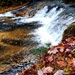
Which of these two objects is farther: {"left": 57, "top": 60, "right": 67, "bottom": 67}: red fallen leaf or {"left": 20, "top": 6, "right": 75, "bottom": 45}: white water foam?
{"left": 20, "top": 6, "right": 75, "bottom": 45}: white water foam

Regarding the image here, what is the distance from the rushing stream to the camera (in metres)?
8.71

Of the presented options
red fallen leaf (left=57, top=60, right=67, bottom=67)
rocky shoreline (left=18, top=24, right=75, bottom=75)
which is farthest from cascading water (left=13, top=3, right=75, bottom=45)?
red fallen leaf (left=57, top=60, right=67, bottom=67)

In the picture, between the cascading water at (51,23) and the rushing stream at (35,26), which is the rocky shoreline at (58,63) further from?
the cascading water at (51,23)

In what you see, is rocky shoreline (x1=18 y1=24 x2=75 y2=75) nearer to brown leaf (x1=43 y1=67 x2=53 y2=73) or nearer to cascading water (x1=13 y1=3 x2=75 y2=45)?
brown leaf (x1=43 y1=67 x2=53 y2=73)

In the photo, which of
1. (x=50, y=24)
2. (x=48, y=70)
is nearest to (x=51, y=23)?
(x=50, y=24)

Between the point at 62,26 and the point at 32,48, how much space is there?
8.94 feet

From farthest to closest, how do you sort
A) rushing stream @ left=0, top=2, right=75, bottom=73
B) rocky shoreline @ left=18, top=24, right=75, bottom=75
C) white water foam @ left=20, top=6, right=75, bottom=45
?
white water foam @ left=20, top=6, right=75, bottom=45 → rushing stream @ left=0, top=2, right=75, bottom=73 → rocky shoreline @ left=18, top=24, right=75, bottom=75

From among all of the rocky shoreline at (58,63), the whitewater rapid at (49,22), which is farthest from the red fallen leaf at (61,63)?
the whitewater rapid at (49,22)

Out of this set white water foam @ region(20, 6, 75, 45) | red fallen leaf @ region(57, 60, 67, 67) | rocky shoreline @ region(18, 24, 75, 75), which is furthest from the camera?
white water foam @ region(20, 6, 75, 45)

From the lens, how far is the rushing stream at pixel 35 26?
28.6ft

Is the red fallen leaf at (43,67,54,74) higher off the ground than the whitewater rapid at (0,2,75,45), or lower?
higher

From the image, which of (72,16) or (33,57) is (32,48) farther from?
(72,16)

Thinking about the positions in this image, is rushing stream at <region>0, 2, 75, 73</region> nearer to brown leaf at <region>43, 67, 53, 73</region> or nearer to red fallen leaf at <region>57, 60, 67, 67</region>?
red fallen leaf at <region>57, 60, 67, 67</region>

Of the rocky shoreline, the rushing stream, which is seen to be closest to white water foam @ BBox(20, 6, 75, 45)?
the rushing stream
